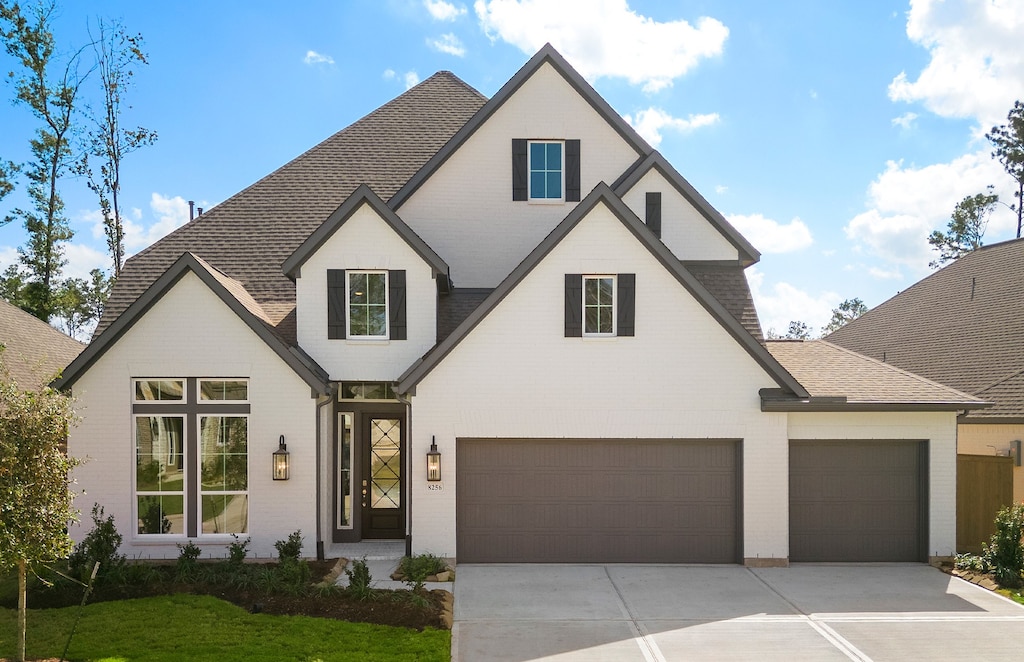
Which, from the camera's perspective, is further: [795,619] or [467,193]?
[467,193]

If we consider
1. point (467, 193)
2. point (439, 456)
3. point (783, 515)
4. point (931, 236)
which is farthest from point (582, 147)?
point (931, 236)

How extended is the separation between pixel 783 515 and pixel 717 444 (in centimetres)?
163

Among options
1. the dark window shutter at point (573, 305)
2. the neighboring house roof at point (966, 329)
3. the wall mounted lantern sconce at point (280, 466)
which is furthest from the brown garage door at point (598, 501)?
the neighboring house roof at point (966, 329)

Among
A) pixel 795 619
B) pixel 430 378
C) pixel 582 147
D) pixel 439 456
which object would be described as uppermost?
pixel 582 147

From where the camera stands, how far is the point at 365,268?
42.0 ft

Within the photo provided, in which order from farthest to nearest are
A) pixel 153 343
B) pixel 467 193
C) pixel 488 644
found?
pixel 467 193 → pixel 153 343 → pixel 488 644

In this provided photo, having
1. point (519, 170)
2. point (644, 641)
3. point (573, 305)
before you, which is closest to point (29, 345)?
point (519, 170)

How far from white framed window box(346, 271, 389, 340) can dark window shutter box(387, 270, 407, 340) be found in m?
0.10

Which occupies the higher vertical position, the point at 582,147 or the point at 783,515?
→ the point at 582,147

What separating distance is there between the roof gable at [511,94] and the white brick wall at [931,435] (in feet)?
21.8

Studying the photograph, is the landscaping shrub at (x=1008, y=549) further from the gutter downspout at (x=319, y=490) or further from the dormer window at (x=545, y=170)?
the gutter downspout at (x=319, y=490)

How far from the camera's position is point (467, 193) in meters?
14.9

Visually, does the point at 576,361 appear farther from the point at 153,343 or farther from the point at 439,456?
the point at 153,343

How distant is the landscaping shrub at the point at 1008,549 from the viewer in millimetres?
11094
